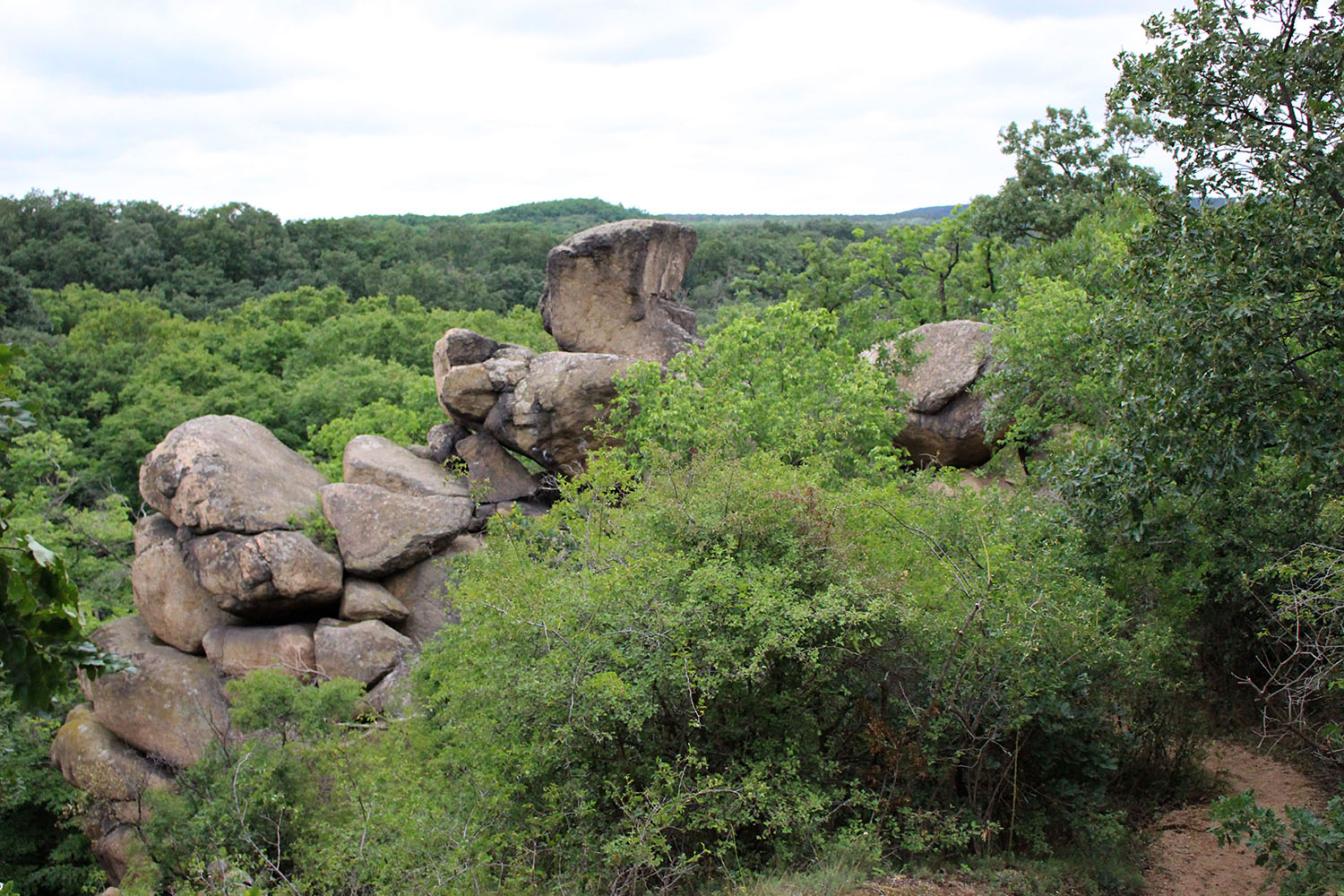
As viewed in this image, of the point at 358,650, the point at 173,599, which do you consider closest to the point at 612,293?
the point at 358,650

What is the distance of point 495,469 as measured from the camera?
1988 centimetres

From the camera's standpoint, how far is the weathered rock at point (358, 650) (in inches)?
623

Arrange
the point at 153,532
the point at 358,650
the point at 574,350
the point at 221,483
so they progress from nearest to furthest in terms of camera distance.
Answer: the point at 358,650, the point at 221,483, the point at 153,532, the point at 574,350

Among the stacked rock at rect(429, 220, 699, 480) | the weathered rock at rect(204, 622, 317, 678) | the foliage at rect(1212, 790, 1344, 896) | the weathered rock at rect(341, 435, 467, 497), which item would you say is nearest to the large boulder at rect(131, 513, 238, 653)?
the weathered rock at rect(204, 622, 317, 678)

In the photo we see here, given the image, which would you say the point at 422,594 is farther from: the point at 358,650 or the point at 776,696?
the point at 776,696

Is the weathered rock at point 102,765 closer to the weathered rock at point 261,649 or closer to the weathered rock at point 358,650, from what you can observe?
the weathered rock at point 261,649

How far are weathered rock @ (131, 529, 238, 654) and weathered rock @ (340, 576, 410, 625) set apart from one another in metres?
2.07

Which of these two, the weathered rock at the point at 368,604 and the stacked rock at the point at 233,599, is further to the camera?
the weathered rock at the point at 368,604

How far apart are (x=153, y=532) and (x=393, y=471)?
4.46 meters

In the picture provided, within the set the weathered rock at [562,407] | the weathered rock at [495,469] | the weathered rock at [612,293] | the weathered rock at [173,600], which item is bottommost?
the weathered rock at [173,600]

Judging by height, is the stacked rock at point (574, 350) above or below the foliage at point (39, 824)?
above

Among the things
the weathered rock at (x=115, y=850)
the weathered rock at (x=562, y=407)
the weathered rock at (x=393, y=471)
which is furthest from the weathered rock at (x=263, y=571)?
the weathered rock at (x=562, y=407)

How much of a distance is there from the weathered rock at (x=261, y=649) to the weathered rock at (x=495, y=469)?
179 inches

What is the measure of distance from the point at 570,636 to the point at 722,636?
1250mm
